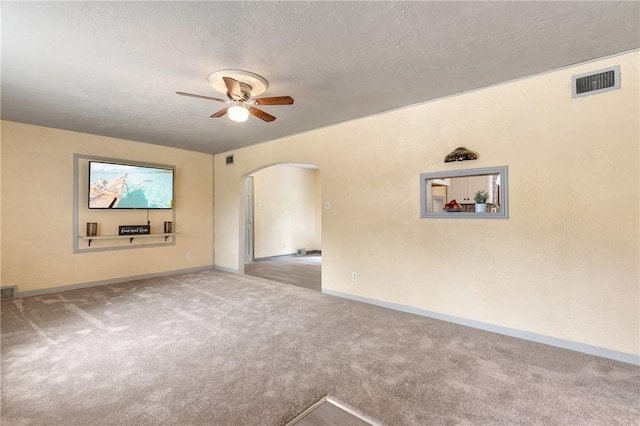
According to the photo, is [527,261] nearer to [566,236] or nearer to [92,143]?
[566,236]

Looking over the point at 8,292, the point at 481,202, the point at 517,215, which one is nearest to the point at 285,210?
the point at 8,292

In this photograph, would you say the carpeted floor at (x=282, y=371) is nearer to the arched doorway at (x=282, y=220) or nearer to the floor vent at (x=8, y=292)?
the floor vent at (x=8, y=292)

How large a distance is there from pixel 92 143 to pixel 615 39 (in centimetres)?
716

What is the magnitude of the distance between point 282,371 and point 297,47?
2.75 meters

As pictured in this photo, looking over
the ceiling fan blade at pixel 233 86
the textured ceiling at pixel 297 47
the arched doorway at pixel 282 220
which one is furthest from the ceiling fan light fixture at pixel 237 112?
the arched doorway at pixel 282 220

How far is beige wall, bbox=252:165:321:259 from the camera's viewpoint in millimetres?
8312

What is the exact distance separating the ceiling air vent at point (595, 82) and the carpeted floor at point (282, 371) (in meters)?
2.46

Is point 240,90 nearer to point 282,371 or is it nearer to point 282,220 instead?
point 282,371

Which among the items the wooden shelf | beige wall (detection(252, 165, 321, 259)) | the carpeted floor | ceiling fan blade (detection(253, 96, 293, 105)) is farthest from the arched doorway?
ceiling fan blade (detection(253, 96, 293, 105))

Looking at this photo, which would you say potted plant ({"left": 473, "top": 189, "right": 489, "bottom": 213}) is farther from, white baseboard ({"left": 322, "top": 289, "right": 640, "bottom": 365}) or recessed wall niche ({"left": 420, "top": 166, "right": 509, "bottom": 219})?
white baseboard ({"left": 322, "top": 289, "right": 640, "bottom": 365})

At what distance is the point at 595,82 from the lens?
8.86 feet

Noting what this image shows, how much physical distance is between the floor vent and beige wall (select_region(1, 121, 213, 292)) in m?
0.08

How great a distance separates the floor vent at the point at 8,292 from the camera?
441 centimetres

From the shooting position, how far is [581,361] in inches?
101
